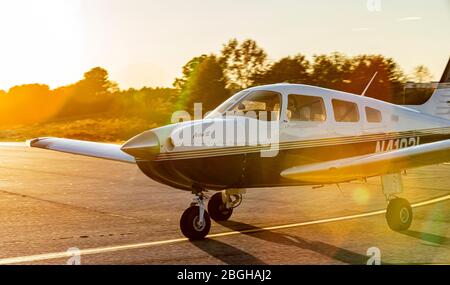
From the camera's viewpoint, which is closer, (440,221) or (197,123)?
(197,123)

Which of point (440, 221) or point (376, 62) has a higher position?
point (376, 62)

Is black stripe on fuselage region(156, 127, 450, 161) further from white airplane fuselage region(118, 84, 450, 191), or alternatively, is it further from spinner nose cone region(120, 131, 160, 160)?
spinner nose cone region(120, 131, 160, 160)

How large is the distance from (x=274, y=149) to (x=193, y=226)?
175 cm

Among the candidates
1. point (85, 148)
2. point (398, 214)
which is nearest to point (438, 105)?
point (398, 214)

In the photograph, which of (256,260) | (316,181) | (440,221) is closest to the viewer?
(256,260)

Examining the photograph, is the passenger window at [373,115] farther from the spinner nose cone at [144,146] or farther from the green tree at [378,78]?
the green tree at [378,78]

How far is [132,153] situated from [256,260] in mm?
2187

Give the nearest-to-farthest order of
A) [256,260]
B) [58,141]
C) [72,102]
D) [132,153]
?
[256,260] → [132,153] → [58,141] → [72,102]

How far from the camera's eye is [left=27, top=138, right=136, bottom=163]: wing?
9.48 meters

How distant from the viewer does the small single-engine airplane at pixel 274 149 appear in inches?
288

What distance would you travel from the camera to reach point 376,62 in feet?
174

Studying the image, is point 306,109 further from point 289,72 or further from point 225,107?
point 289,72

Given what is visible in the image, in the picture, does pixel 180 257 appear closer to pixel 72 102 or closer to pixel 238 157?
pixel 238 157
